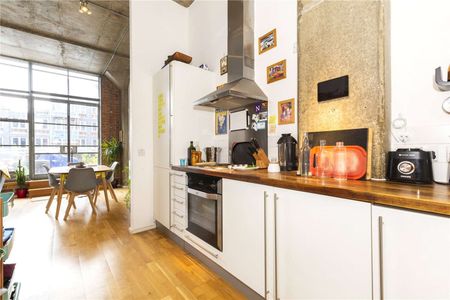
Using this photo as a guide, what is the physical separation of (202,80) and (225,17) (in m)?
0.92

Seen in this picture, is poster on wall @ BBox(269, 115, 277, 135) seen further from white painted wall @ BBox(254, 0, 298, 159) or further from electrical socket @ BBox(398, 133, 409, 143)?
electrical socket @ BBox(398, 133, 409, 143)

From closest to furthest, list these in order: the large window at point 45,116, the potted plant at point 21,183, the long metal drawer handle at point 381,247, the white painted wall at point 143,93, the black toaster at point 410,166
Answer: the long metal drawer handle at point 381,247 < the black toaster at point 410,166 < the white painted wall at point 143,93 < the potted plant at point 21,183 < the large window at point 45,116

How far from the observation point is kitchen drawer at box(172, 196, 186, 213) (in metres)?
2.26

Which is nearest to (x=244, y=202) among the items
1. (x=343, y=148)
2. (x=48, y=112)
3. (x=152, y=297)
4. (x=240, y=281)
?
(x=240, y=281)

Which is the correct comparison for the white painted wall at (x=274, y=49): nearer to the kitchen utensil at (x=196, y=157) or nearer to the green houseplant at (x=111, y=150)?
the kitchen utensil at (x=196, y=157)

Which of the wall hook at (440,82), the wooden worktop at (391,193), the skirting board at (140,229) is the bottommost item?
the skirting board at (140,229)

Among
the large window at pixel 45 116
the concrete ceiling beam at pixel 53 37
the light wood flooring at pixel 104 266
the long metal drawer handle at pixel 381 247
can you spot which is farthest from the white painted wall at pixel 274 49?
the large window at pixel 45 116

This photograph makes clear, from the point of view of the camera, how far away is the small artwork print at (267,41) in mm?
2086

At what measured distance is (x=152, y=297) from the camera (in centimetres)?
155

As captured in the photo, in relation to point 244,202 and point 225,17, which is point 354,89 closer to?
point 244,202

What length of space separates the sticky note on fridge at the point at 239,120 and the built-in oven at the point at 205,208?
84 cm

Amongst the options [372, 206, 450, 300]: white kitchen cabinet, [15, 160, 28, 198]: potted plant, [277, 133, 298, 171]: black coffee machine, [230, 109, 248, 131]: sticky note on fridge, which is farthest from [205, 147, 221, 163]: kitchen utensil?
[15, 160, 28, 198]: potted plant

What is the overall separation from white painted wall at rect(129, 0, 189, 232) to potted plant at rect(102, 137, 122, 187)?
13.7ft

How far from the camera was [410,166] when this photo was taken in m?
1.12
